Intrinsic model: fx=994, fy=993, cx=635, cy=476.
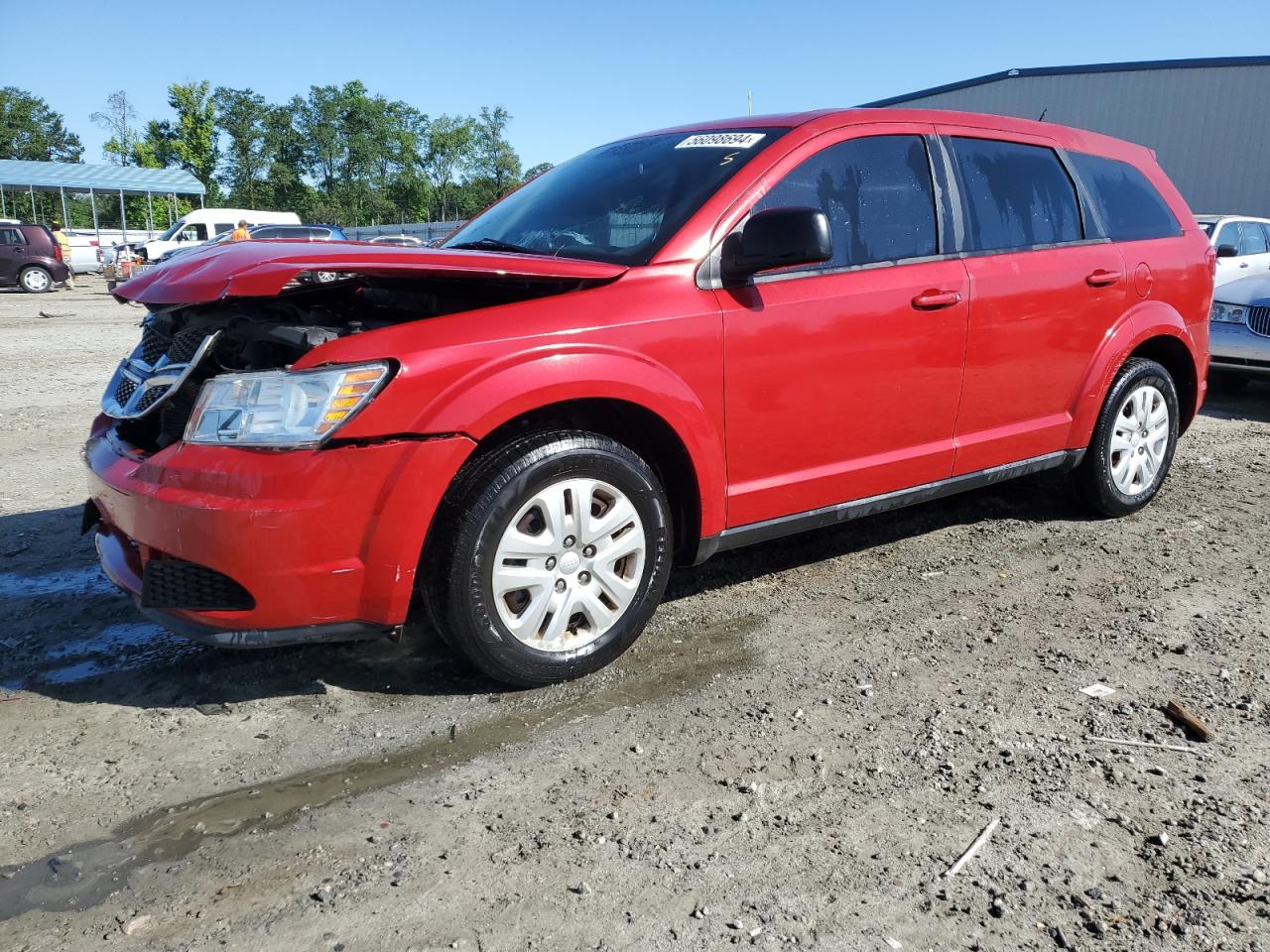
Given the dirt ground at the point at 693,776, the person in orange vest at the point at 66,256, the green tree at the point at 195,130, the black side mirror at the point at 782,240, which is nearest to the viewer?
the dirt ground at the point at 693,776

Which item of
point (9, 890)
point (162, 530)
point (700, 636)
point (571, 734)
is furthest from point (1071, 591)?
point (9, 890)

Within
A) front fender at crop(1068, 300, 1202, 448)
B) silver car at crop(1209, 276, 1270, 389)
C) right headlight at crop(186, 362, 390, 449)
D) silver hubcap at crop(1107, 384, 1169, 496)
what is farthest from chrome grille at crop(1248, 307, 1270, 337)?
right headlight at crop(186, 362, 390, 449)

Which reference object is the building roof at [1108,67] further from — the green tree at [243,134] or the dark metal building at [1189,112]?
the green tree at [243,134]

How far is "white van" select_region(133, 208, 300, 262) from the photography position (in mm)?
32750

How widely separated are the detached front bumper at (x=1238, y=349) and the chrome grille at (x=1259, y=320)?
1.4 inches

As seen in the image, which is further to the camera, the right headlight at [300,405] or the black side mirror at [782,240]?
the black side mirror at [782,240]

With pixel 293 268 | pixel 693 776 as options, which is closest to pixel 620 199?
pixel 293 268

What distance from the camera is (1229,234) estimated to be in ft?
37.0

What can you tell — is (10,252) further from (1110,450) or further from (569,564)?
(1110,450)

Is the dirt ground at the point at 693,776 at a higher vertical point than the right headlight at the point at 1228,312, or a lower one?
lower

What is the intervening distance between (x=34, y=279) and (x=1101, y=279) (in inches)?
1017

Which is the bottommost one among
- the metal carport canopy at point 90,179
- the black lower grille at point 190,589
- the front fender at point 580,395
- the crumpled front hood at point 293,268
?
the black lower grille at point 190,589

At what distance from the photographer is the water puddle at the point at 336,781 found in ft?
7.22

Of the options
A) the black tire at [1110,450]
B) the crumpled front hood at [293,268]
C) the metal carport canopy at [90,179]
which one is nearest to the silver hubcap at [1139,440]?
the black tire at [1110,450]
